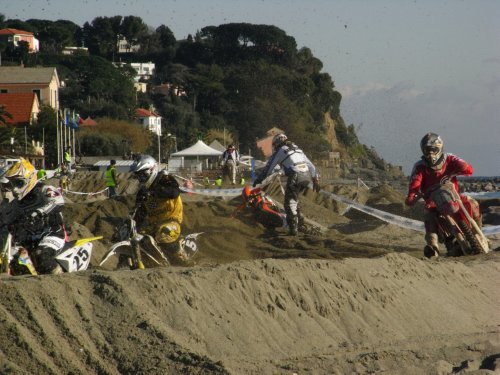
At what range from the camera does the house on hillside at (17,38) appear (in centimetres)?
13262

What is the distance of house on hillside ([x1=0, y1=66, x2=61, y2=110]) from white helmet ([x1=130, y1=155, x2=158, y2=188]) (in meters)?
79.2

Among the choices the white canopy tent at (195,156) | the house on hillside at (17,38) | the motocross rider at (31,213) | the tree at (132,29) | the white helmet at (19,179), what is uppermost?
the tree at (132,29)

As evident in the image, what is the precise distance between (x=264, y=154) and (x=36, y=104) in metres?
20.1

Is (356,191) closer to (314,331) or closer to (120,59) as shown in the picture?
(314,331)

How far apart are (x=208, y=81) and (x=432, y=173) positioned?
114208mm

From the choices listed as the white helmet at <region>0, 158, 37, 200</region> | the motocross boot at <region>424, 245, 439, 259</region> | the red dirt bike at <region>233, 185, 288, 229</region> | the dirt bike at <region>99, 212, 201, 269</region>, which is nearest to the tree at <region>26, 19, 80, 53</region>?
the red dirt bike at <region>233, 185, 288, 229</region>

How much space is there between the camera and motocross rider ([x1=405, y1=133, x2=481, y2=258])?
13677mm

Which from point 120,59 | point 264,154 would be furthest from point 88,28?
point 264,154

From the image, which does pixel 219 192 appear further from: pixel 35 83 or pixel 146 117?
pixel 146 117

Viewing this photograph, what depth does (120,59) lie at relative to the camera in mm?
170000

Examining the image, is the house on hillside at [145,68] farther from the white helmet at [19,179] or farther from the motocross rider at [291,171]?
the white helmet at [19,179]

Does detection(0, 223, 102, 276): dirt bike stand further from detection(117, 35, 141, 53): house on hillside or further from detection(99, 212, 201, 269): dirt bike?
detection(117, 35, 141, 53): house on hillside

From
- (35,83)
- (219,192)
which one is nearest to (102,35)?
(35,83)

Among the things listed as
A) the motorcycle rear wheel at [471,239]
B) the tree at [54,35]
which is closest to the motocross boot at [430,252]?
the motorcycle rear wheel at [471,239]
